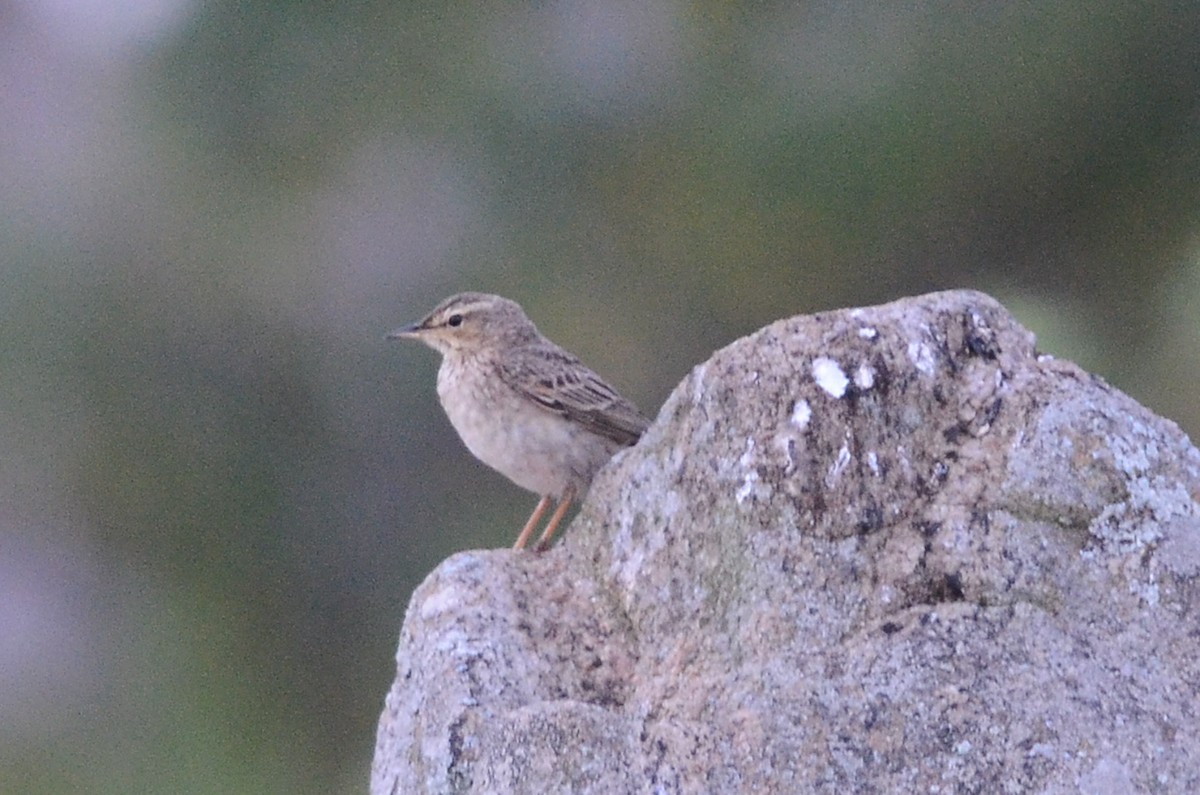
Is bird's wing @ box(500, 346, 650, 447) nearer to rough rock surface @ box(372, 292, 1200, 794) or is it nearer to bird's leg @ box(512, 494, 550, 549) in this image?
bird's leg @ box(512, 494, 550, 549)

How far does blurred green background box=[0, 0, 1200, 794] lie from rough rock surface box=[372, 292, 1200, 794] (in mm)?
2969

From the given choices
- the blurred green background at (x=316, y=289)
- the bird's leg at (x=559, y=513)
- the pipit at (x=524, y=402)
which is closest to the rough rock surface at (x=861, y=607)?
the bird's leg at (x=559, y=513)

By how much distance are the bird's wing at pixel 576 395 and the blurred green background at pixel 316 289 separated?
0.95 metres

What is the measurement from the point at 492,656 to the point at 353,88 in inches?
193

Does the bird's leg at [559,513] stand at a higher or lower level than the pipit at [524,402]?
lower

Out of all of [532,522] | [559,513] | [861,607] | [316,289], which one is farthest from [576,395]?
[861,607]

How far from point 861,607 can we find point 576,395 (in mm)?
2968

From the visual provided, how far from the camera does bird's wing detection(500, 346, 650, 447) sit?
6.15 metres

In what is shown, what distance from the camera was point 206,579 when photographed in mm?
7531

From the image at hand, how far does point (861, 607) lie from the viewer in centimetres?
332

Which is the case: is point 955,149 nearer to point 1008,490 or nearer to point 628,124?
point 628,124

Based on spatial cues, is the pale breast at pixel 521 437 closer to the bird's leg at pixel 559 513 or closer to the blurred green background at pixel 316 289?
the bird's leg at pixel 559 513

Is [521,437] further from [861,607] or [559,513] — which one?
[861,607]

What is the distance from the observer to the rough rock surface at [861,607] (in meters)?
3.07
